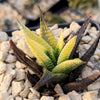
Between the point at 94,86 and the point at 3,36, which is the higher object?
the point at 3,36

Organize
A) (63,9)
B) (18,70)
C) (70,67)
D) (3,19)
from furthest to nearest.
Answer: (63,9), (3,19), (18,70), (70,67)

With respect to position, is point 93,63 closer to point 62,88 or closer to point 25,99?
point 62,88

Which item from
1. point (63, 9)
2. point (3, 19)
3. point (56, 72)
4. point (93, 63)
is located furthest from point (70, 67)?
point (63, 9)

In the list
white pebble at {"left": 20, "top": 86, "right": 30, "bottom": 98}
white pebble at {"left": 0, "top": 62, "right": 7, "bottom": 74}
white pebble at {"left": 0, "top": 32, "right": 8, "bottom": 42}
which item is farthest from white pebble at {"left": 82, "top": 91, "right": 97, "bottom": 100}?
white pebble at {"left": 0, "top": 32, "right": 8, "bottom": 42}

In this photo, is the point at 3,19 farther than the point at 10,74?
Yes

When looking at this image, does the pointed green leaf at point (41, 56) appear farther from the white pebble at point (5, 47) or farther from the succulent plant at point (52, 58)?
the white pebble at point (5, 47)

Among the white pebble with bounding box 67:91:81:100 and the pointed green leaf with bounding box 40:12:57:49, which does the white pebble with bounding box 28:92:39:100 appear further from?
the pointed green leaf with bounding box 40:12:57:49

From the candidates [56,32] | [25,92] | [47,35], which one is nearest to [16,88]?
[25,92]

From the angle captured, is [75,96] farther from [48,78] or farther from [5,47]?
[5,47]

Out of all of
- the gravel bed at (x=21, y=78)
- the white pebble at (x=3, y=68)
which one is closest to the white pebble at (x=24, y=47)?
the gravel bed at (x=21, y=78)
